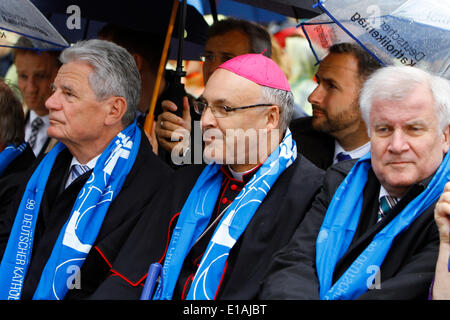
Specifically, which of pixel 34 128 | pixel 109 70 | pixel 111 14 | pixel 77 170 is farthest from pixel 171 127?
pixel 34 128

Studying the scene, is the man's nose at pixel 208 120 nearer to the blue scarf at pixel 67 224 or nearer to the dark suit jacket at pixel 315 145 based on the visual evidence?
the blue scarf at pixel 67 224

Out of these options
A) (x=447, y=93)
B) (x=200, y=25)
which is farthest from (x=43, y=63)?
(x=447, y=93)

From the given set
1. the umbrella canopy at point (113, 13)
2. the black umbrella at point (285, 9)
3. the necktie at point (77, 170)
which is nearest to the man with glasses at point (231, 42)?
the black umbrella at point (285, 9)

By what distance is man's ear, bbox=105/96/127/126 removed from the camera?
459 cm

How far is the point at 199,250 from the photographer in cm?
387

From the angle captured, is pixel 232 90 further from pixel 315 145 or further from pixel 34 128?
pixel 34 128

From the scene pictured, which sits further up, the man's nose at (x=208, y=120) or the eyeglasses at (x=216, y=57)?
the eyeglasses at (x=216, y=57)

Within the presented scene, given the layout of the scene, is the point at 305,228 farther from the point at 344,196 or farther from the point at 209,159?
the point at 209,159

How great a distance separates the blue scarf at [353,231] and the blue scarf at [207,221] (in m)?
0.45

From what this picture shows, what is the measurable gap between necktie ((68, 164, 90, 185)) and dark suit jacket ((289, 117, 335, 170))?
160 cm

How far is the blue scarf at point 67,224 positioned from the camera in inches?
163

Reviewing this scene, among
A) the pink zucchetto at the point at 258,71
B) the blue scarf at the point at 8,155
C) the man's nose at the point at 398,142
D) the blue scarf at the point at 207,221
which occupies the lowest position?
the blue scarf at the point at 207,221

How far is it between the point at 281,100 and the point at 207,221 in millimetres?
846

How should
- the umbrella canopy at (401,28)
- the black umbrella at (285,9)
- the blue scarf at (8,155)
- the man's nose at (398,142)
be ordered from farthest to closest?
the black umbrella at (285,9) → the blue scarf at (8,155) → the umbrella canopy at (401,28) → the man's nose at (398,142)
